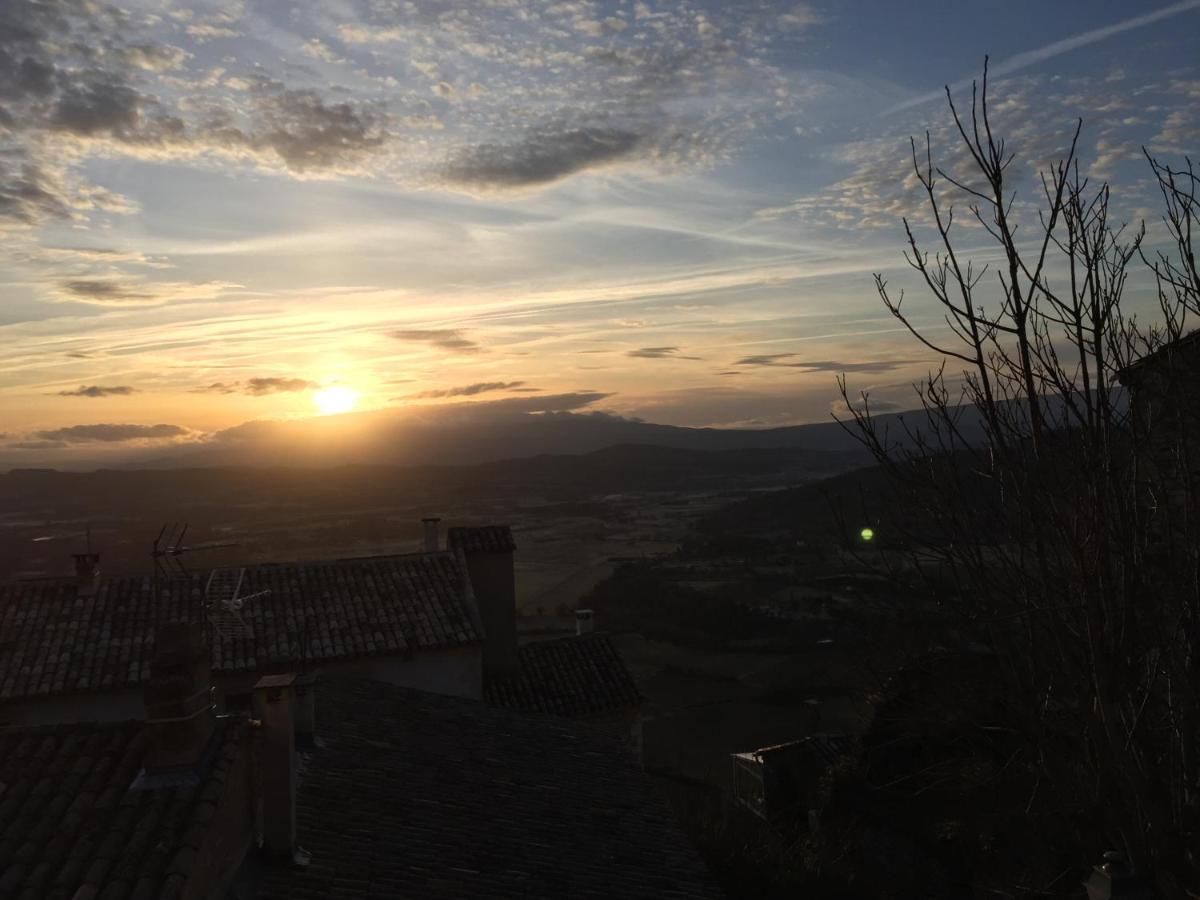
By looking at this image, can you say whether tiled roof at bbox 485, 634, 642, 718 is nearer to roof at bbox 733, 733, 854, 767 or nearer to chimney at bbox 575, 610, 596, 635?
chimney at bbox 575, 610, 596, 635

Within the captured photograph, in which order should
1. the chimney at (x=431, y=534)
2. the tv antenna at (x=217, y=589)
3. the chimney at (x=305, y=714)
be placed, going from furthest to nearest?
the chimney at (x=431, y=534)
the tv antenna at (x=217, y=589)
the chimney at (x=305, y=714)

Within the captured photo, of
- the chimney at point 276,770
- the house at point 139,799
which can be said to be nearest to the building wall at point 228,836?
the house at point 139,799

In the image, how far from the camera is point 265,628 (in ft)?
47.0

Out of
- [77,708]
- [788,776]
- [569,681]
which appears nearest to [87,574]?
[77,708]

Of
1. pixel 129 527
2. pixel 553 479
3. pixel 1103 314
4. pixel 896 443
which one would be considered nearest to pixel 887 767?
pixel 896 443

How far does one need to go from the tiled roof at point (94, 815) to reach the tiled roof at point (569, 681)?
903 cm

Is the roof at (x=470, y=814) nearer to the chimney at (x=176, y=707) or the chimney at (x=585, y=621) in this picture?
the chimney at (x=176, y=707)

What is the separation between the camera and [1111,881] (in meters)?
4.22

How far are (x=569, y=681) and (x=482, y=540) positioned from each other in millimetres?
3484

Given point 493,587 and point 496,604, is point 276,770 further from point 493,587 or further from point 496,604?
point 493,587

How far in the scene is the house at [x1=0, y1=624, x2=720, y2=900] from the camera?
197 inches

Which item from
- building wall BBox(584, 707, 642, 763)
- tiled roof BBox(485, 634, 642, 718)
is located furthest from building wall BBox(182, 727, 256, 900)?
building wall BBox(584, 707, 642, 763)

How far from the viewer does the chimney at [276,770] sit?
6.22 metres

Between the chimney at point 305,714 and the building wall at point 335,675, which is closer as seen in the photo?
the chimney at point 305,714
